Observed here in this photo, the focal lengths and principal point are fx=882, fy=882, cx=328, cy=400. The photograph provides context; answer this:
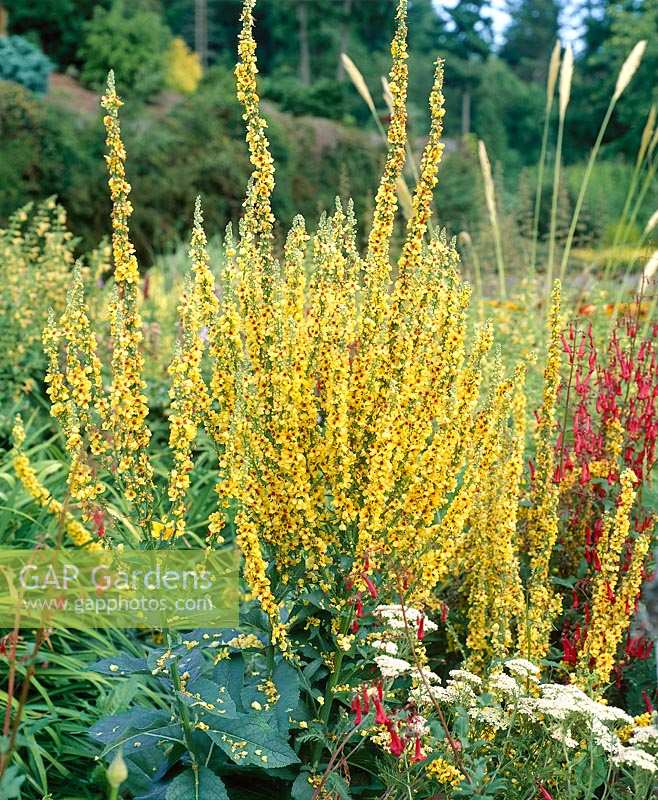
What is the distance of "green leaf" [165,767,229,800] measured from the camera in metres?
2.30

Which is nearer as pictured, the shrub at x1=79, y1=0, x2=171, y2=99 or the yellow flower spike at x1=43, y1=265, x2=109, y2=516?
the yellow flower spike at x1=43, y1=265, x2=109, y2=516

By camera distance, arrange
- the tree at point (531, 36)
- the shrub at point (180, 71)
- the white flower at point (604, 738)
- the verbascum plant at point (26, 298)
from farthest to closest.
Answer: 1. the tree at point (531, 36)
2. the shrub at point (180, 71)
3. the verbascum plant at point (26, 298)
4. the white flower at point (604, 738)

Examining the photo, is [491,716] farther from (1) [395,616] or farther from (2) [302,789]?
(2) [302,789]

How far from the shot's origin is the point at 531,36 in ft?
150

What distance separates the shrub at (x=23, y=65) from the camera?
17250mm

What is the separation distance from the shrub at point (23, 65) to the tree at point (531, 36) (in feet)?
101

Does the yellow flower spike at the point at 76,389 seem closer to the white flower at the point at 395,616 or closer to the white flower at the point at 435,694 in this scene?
the white flower at the point at 395,616

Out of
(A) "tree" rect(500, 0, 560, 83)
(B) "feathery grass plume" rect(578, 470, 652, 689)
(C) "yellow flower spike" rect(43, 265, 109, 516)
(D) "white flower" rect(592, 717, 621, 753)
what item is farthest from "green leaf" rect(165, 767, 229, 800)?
(A) "tree" rect(500, 0, 560, 83)

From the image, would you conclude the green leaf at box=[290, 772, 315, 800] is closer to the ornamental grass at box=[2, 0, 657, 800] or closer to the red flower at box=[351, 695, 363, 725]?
the ornamental grass at box=[2, 0, 657, 800]

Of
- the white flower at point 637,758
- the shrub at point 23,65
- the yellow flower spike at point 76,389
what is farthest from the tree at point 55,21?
the white flower at point 637,758

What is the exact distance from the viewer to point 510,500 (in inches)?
121

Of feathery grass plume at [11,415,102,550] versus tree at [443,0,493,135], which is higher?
tree at [443,0,493,135]

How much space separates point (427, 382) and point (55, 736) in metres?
1.71

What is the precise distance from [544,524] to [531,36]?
4768 centimetres
